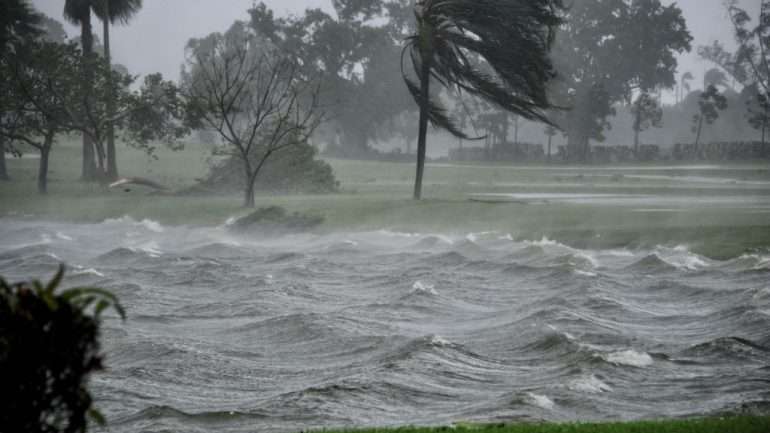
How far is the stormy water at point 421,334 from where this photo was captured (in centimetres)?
1048

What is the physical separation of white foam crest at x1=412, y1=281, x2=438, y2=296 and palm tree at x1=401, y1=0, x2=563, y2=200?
12200mm

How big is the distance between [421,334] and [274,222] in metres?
14.9

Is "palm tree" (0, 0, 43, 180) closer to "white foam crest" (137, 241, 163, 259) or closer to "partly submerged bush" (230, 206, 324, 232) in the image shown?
"partly submerged bush" (230, 206, 324, 232)

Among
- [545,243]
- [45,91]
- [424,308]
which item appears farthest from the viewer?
[45,91]

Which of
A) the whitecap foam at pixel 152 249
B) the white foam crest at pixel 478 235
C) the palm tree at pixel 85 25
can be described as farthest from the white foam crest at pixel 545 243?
the palm tree at pixel 85 25

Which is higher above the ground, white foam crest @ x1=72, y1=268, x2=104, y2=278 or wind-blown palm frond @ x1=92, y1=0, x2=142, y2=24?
wind-blown palm frond @ x1=92, y1=0, x2=142, y2=24

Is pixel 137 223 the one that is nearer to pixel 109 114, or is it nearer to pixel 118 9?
pixel 109 114

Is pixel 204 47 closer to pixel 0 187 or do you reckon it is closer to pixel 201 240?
pixel 0 187

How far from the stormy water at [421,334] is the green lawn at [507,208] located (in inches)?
42.9

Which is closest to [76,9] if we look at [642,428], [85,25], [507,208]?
[85,25]

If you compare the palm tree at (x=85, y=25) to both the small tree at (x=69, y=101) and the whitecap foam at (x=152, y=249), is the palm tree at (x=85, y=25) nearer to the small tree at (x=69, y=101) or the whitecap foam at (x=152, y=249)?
the small tree at (x=69, y=101)

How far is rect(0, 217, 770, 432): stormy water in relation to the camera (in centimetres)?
1048

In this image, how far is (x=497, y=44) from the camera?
30797 millimetres

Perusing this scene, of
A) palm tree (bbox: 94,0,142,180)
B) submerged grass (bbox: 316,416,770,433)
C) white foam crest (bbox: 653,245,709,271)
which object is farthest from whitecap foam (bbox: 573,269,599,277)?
palm tree (bbox: 94,0,142,180)
